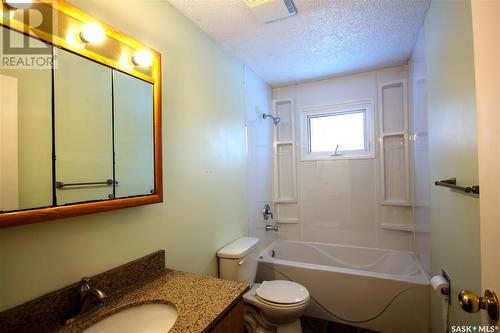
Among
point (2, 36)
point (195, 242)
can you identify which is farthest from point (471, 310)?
point (2, 36)

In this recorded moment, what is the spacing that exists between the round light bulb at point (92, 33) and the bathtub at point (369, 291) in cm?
213

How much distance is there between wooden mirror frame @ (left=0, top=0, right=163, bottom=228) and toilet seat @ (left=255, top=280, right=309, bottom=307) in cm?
104

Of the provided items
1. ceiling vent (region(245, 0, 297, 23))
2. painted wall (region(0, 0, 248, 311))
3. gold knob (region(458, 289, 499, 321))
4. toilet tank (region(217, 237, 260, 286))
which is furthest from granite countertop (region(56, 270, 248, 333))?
ceiling vent (region(245, 0, 297, 23))

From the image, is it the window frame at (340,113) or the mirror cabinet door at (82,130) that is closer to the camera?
the mirror cabinet door at (82,130)

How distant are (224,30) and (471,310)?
2000 millimetres

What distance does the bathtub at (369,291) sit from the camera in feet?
5.94

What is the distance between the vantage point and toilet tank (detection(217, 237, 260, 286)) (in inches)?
69.7

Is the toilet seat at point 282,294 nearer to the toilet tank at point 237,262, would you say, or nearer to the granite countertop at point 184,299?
the toilet tank at point 237,262

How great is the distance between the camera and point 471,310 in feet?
1.88

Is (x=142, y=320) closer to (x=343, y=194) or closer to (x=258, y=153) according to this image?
(x=258, y=153)

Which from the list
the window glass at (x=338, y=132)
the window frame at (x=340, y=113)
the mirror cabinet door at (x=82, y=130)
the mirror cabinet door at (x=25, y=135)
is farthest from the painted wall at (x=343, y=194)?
the mirror cabinet door at (x=25, y=135)

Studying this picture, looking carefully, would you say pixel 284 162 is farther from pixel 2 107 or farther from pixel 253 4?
pixel 2 107

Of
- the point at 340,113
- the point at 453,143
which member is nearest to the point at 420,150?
the point at 453,143

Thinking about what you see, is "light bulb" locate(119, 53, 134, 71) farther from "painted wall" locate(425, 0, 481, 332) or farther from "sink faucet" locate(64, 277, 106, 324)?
"painted wall" locate(425, 0, 481, 332)
